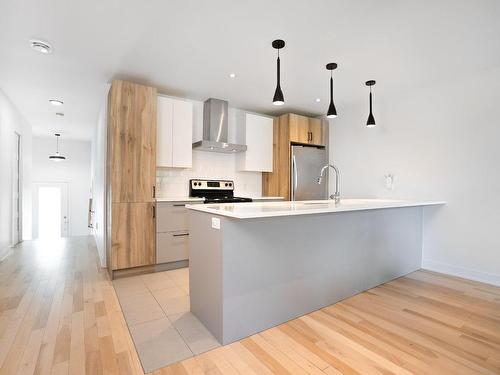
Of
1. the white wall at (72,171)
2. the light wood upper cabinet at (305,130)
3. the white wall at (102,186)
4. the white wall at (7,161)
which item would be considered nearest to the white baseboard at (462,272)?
the light wood upper cabinet at (305,130)

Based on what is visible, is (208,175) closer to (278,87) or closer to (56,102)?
(278,87)

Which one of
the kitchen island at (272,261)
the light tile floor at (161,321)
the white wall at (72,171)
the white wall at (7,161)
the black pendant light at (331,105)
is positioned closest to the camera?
the light tile floor at (161,321)

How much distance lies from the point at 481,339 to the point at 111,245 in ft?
11.8

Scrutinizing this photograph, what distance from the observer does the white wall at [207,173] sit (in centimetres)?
404

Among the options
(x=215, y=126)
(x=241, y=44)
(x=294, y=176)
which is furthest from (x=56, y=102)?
(x=294, y=176)

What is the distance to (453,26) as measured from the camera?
225 centimetres

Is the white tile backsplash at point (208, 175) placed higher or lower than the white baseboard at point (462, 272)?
higher

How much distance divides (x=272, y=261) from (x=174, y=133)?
2.51 meters

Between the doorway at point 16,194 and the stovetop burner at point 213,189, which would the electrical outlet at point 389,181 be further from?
the doorway at point 16,194

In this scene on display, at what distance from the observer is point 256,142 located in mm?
4602

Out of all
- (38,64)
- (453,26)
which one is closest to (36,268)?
(38,64)

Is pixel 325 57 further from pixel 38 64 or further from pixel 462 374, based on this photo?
pixel 38 64

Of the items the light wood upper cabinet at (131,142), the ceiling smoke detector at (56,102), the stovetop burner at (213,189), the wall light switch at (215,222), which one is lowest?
the wall light switch at (215,222)

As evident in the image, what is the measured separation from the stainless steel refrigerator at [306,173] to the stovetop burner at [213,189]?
0.92 metres
